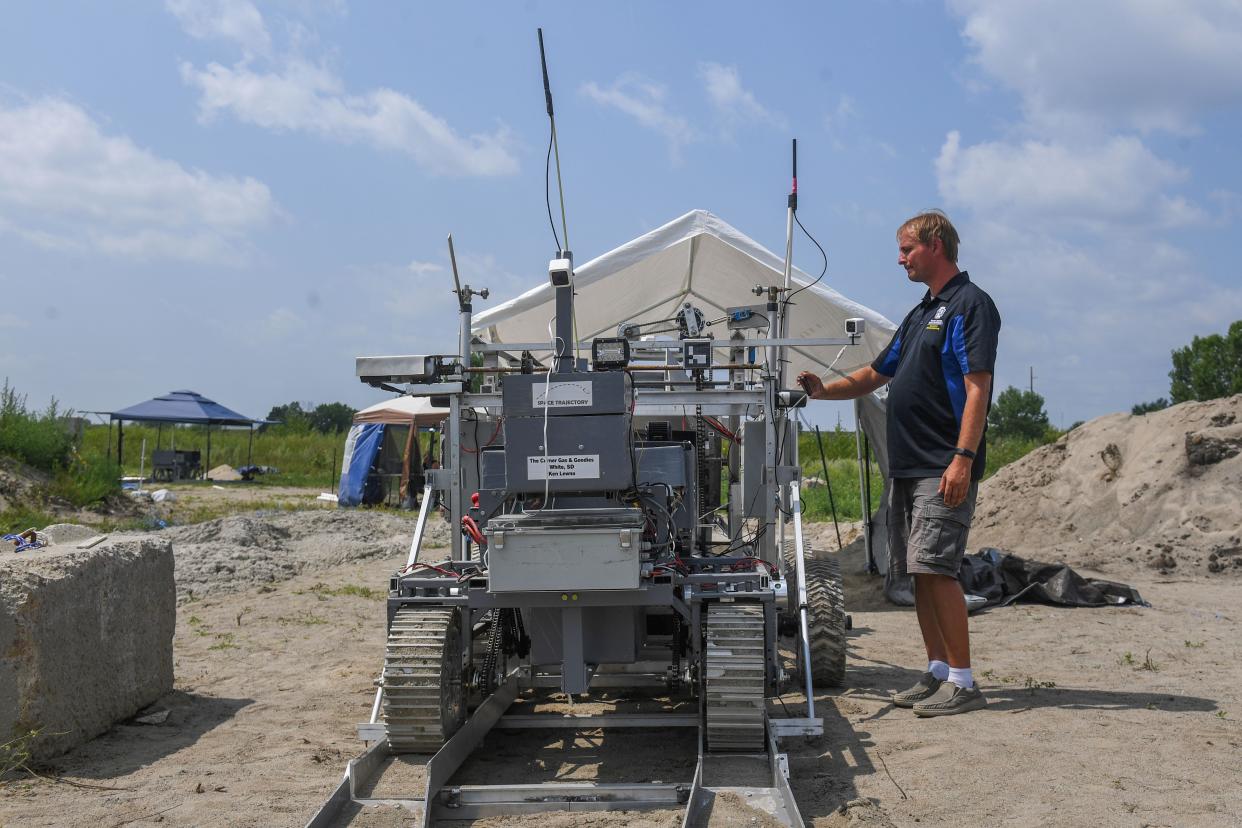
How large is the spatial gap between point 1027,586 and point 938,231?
5900mm

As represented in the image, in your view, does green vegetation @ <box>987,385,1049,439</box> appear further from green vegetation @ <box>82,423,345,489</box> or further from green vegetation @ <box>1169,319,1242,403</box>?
green vegetation @ <box>82,423,345,489</box>

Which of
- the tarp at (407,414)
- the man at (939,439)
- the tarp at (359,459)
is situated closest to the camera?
the man at (939,439)

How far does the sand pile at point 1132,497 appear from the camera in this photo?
1300 cm

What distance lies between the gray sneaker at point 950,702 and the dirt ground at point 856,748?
107 millimetres

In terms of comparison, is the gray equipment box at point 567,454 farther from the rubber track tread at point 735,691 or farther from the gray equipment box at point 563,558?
the rubber track tread at point 735,691

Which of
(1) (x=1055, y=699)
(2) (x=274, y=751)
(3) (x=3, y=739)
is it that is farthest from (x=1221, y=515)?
(3) (x=3, y=739)

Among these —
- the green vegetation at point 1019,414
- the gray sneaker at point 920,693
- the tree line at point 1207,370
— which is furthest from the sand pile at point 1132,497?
the green vegetation at point 1019,414

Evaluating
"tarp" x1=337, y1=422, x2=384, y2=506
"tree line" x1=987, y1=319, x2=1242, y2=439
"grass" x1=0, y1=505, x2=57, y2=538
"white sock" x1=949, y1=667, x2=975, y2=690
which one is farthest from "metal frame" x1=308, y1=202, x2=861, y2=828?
"tree line" x1=987, y1=319, x2=1242, y2=439

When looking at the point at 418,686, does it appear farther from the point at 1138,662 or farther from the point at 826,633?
the point at 1138,662

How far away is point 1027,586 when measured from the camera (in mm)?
10586

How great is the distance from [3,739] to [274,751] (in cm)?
118

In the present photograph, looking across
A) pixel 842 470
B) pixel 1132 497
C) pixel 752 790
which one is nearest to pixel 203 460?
pixel 842 470

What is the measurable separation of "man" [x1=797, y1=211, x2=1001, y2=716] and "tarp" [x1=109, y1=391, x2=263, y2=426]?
28766 millimetres

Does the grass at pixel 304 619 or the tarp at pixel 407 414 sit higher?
the tarp at pixel 407 414
